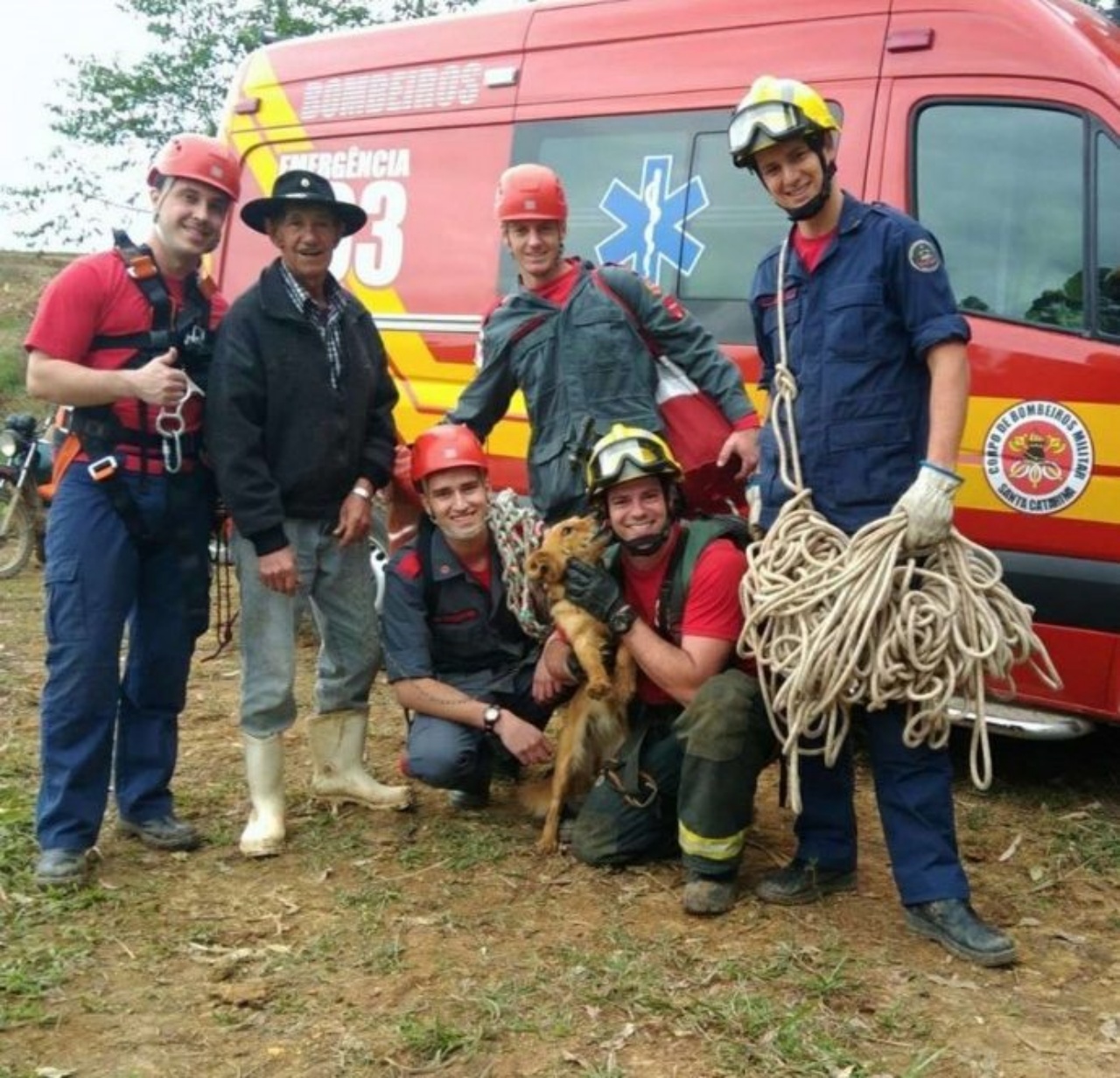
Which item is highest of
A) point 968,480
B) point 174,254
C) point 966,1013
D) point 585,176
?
point 585,176

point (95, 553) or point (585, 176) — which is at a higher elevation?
point (585, 176)

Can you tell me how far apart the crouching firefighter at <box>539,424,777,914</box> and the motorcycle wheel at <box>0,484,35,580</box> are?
6868 mm

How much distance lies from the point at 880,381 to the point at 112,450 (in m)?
2.11

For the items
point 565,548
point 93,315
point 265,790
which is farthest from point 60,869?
point 565,548

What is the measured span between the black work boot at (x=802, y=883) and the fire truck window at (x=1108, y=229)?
72.6 inches

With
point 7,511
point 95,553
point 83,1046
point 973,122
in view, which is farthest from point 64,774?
point 7,511

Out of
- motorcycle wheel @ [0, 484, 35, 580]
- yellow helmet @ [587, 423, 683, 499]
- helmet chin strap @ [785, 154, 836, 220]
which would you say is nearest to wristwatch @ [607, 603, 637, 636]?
yellow helmet @ [587, 423, 683, 499]

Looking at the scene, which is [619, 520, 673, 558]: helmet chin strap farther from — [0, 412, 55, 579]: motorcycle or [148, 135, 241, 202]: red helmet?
[0, 412, 55, 579]: motorcycle

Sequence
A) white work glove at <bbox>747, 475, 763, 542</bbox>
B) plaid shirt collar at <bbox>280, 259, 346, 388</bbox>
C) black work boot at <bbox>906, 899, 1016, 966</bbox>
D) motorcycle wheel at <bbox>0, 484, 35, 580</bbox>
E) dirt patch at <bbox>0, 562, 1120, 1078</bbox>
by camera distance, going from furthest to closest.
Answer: motorcycle wheel at <bbox>0, 484, 35, 580</bbox>
plaid shirt collar at <bbox>280, 259, 346, 388</bbox>
white work glove at <bbox>747, 475, 763, 542</bbox>
black work boot at <bbox>906, 899, 1016, 966</bbox>
dirt patch at <bbox>0, 562, 1120, 1078</bbox>

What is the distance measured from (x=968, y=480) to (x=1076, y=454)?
348 mm

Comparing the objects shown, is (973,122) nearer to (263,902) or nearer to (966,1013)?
(966,1013)

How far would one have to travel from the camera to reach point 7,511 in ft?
31.4

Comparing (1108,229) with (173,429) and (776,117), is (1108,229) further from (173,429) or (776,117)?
(173,429)

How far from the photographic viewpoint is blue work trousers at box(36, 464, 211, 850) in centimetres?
372
